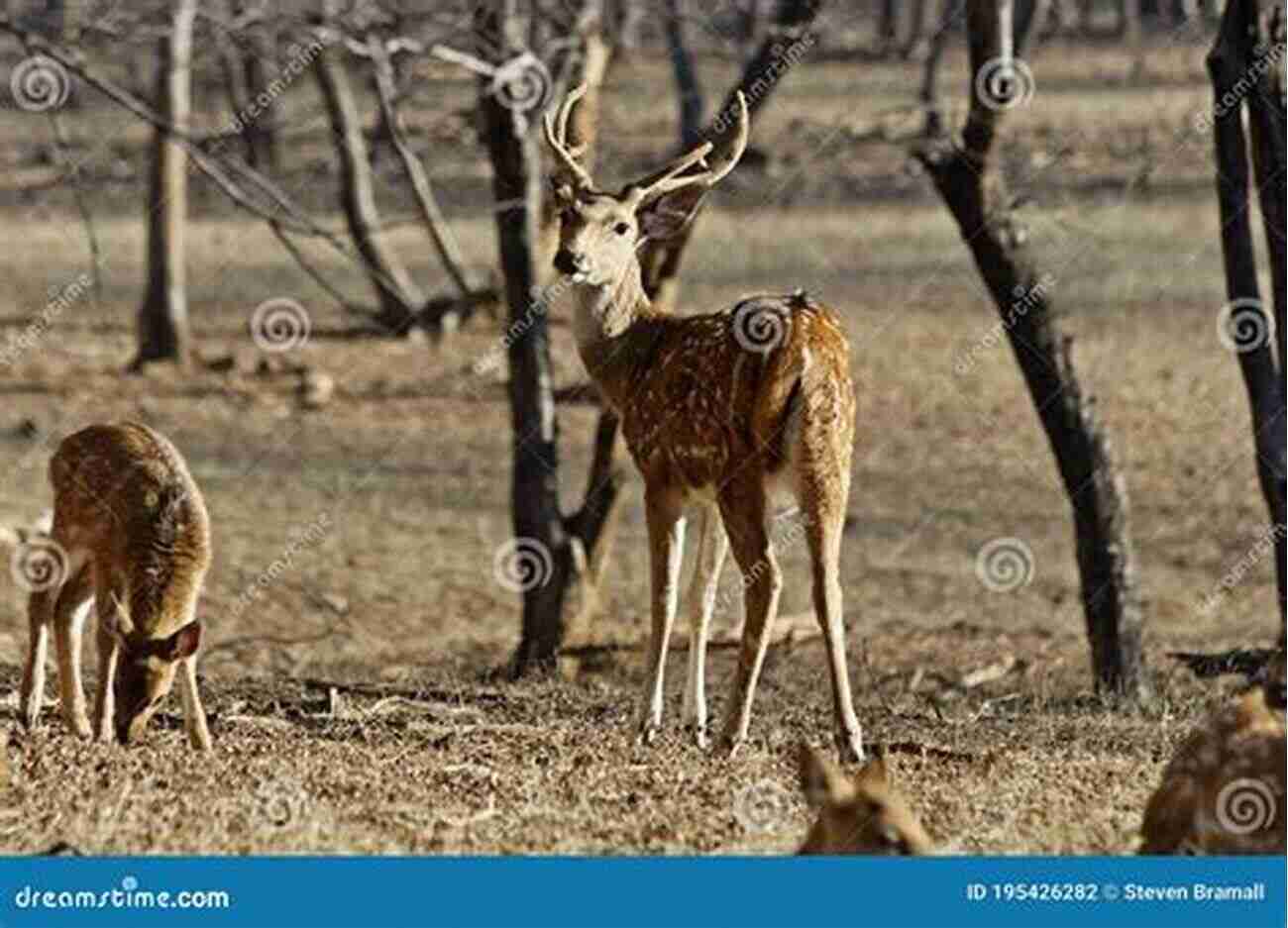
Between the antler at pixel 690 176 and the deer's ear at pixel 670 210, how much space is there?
55 mm

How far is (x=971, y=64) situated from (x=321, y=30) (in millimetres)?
4000

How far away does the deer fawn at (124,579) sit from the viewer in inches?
434

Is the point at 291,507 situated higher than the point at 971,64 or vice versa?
the point at 971,64

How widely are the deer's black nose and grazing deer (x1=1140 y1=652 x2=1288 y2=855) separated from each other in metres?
3.94

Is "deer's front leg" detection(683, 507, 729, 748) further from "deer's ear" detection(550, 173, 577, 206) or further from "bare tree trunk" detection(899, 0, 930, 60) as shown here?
"bare tree trunk" detection(899, 0, 930, 60)

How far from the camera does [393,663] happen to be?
16.9 metres

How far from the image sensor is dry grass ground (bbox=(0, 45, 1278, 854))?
9.59 meters

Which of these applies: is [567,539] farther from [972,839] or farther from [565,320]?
[565,320]

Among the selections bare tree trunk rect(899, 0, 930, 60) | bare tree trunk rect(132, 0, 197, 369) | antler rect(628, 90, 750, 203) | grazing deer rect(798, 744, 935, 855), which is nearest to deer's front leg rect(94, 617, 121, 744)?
antler rect(628, 90, 750, 203)

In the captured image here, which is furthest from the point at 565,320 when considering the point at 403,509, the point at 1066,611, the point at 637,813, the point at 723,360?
the point at 637,813

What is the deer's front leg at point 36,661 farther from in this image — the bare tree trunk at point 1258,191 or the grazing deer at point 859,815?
the bare tree trunk at point 1258,191

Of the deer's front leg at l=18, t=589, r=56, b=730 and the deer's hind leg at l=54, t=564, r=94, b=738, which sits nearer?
the deer's hind leg at l=54, t=564, r=94, b=738

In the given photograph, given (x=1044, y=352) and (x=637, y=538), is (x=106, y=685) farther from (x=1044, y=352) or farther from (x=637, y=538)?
A: (x=637, y=538)

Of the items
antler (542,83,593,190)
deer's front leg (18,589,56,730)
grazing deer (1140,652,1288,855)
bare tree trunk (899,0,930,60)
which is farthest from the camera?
bare tree trunk (899,0,930,60)
